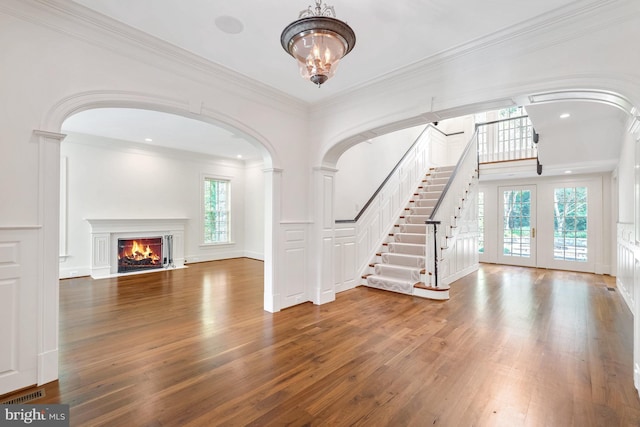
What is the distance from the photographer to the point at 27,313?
87.9 inches

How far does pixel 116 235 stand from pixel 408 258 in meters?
6.34

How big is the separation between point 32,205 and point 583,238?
9.73 meters

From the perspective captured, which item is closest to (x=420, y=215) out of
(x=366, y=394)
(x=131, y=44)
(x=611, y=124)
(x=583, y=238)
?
(x=611, y=124)

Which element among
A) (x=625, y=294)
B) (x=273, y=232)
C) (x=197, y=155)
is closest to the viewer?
(x=273, y=232)

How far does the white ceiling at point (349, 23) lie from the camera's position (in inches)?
91.0

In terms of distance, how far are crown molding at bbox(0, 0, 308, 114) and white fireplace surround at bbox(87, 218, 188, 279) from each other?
4.85 meters

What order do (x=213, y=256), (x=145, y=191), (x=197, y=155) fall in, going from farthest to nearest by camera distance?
(x=213, y=256) → (x=197, y=155) → (x=145, y=191)

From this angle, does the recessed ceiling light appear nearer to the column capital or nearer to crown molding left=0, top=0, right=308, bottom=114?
crown molding left=0, top=0, right=308, bottom=114

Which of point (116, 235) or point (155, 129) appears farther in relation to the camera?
point (116, 235)

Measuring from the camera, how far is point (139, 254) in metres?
6.96

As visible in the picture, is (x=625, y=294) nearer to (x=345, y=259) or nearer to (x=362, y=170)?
(x=345, y=259)

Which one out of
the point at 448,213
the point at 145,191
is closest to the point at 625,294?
the point at 448,213

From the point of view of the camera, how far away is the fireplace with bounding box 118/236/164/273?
262 inches

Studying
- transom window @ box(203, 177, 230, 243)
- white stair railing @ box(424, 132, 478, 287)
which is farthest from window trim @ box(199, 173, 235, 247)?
white stair railing @ box(424, 132, 478, 287)
